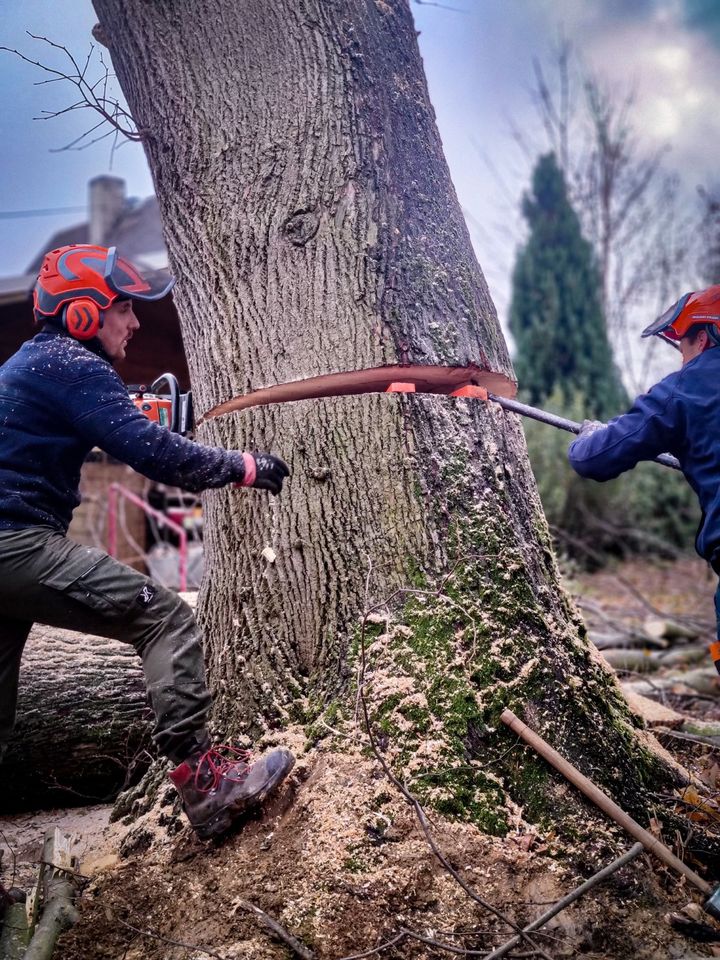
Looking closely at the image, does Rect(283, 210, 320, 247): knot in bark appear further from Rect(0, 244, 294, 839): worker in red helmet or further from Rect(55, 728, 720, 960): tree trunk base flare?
Rect(55, 728, 720, 960): tree trunk base flare

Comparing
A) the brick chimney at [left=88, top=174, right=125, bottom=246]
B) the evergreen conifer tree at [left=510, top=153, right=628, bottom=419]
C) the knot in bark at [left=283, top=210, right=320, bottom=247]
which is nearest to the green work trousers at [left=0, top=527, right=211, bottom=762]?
the knot in bark at [left=283, top=210, right=320, bottom=247]

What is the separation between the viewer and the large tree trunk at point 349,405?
248cm

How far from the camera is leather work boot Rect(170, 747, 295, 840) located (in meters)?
2.28

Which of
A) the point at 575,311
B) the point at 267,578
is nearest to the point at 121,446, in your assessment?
the point at 267,578

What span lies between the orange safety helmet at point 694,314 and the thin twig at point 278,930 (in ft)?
7.00

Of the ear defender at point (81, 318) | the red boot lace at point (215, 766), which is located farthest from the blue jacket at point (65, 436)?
the red boot lace at point (215, 766)

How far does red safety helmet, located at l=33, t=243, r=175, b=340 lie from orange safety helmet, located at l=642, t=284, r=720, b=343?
5.96ft

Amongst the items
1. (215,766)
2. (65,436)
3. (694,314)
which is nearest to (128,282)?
(65,436)

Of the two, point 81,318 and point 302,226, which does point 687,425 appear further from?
point 81,318

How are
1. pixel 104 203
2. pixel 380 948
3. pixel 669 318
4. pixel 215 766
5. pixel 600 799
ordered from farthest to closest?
pixel 104 203, pixel 669 318, pixel 215 766, pixel 600 799, pixel 380 948

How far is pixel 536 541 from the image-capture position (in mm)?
2791

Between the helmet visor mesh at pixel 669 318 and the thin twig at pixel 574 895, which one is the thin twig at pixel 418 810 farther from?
the helmet visor mesh at pixel 669 318

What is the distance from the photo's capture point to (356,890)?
82.2 inches

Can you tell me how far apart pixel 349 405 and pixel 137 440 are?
73cm
